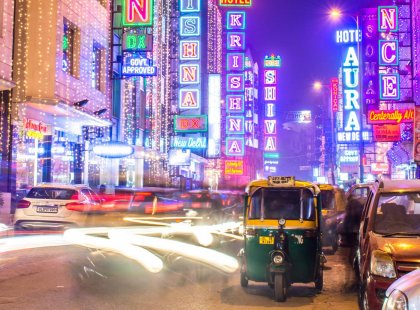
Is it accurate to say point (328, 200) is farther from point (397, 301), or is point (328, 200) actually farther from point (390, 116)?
point (390, 116)

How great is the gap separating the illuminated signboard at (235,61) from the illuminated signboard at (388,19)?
2584cm

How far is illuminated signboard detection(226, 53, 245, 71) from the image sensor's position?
6026cm

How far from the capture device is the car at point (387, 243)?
6.89 metres

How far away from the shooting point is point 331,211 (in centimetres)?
1655

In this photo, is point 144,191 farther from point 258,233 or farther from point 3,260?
point 258,233

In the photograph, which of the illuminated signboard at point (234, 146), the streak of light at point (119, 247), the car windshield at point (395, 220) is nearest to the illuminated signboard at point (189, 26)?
the illuminated signboard at point (234, 146)

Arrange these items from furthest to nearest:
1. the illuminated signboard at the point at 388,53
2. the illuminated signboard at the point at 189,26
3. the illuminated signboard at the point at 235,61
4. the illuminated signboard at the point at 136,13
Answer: the illuminated signboard at the point at 235,61 < the illuminated signboard at the point at 189,26 < the illuminated signboard at the point at 388,53 < the illuminated signboard at the point at 136,13

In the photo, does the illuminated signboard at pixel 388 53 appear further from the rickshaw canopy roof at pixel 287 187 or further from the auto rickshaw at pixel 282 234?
the auto rickshaw at pixel 282 234

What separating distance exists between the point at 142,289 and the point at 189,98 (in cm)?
3405

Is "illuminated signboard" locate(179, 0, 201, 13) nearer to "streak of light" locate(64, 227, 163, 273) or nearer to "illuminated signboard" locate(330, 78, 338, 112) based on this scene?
"illuminated signboard" locate(330, 78, 338, 112)

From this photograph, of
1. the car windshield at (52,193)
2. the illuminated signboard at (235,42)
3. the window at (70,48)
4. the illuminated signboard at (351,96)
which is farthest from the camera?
the illuminated signboard at (235,42)

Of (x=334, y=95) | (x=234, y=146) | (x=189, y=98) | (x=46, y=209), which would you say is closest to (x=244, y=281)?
(x=46, y=209)

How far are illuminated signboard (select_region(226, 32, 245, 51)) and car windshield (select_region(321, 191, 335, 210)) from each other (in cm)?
4466

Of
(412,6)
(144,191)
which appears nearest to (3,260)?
(144,191)
